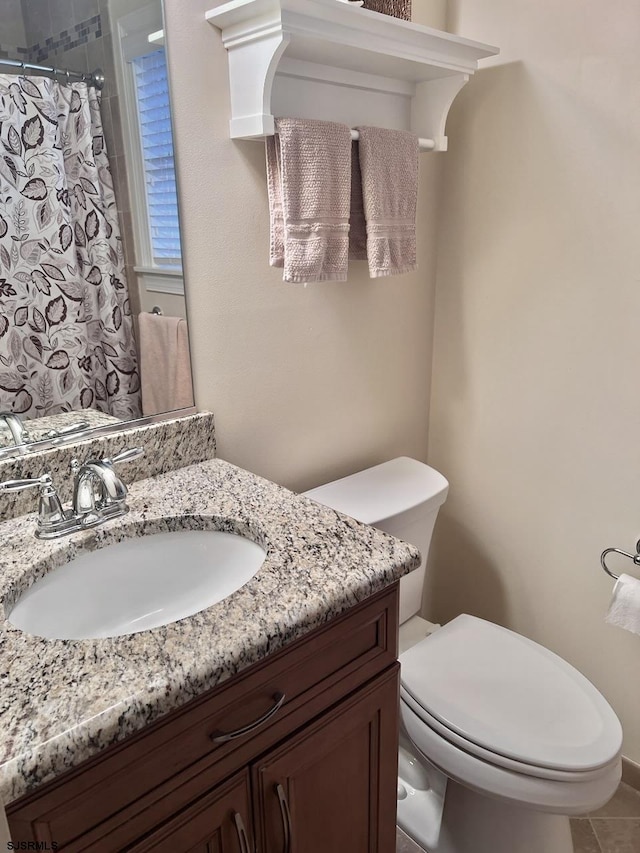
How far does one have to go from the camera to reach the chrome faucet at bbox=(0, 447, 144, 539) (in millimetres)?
1088

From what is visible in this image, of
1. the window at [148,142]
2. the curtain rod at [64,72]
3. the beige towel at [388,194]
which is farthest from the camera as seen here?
the beige towel at [388,194]

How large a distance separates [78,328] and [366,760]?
0.91m

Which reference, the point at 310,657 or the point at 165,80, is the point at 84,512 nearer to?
the point at 310,657

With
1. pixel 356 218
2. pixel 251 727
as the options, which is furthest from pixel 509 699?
pixel 356 218

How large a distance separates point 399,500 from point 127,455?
649 millimetres

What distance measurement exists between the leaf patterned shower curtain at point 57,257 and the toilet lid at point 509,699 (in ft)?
2.99

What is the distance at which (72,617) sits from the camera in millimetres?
1019

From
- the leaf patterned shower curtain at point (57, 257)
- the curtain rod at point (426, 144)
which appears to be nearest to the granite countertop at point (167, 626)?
the leaf patterned shower curtain at point (57, 257)

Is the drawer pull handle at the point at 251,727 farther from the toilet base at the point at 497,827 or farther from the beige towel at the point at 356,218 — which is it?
the beige towel at the point at 356,218

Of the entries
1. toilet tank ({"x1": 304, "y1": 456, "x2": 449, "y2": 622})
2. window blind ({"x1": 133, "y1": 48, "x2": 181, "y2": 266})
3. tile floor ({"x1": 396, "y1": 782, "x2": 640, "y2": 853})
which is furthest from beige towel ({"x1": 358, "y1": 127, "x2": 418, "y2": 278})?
tile floor ({"x1": 396, "y1": 782, "x2": 640, "y2": 853})

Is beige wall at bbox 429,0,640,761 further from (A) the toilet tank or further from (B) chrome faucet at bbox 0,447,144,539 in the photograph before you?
(B) chrome faucet at bbox 0,447,144,539

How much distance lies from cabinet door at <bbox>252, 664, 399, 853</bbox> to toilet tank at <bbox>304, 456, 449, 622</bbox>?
1.48 ft

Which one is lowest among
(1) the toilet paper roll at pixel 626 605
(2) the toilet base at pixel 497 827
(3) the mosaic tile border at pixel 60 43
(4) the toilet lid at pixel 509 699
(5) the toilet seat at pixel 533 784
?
(2) the toilet base at pixel 497 827

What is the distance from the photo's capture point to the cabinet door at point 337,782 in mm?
948
